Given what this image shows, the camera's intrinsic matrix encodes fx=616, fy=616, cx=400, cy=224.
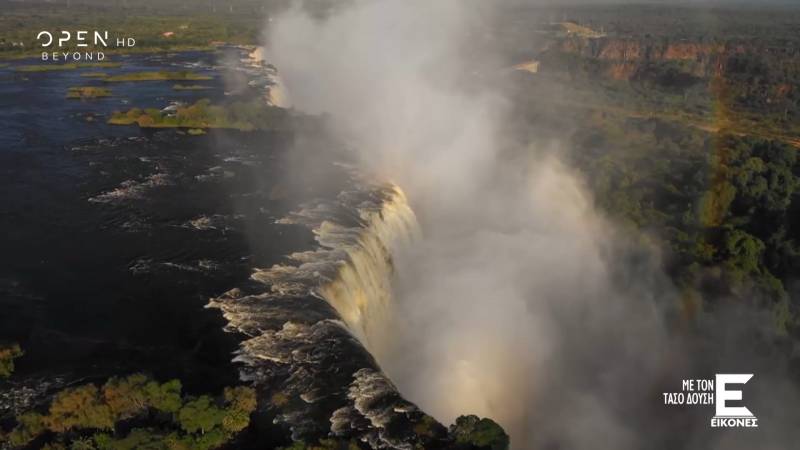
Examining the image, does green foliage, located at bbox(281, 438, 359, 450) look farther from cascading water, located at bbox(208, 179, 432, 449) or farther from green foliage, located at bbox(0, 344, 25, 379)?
green foliage, located at bbox(0, 344, 25, 379)

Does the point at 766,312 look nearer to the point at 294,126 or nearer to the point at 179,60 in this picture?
the point at 294,126

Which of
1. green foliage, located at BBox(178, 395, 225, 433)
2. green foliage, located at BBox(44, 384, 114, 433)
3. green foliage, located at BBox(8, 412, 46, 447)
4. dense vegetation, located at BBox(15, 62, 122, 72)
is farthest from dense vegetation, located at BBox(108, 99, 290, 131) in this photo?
green foliage, located at BBox(8, 412, 46, 447)

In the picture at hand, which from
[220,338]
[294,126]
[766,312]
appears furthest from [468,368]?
[294,126]

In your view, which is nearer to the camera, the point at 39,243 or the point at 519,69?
the point at 39,243

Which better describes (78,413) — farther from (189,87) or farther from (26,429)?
(189,87)

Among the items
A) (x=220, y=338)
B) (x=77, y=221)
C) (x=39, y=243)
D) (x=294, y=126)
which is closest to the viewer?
(x=220, y=338)
